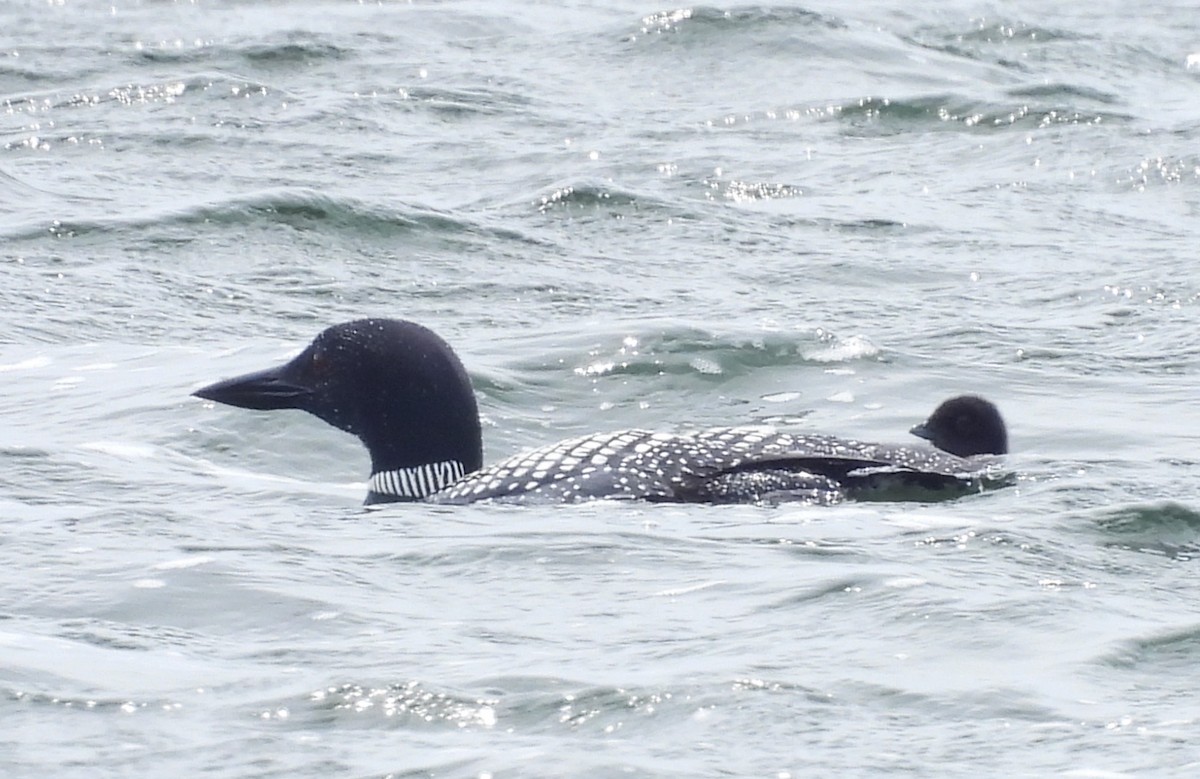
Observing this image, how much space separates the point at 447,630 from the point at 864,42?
11411 mm

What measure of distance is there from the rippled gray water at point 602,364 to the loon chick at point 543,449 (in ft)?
0.41

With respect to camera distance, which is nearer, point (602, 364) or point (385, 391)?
point (385, 391)

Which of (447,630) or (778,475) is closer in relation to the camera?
(447,630)

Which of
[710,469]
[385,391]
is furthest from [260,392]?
[710,469]

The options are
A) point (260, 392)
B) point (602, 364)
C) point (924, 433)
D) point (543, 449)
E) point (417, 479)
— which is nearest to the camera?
point (543, 449)

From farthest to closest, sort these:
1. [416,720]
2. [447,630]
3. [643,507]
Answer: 1. [643,507]
2. [447,630]
3. [416,720]


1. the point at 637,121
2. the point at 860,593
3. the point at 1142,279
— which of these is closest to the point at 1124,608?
the point at 860,593

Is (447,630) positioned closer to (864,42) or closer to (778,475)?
(778,475)

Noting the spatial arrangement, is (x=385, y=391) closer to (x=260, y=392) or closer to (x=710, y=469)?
(x=260, y=392)

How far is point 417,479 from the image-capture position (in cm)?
766

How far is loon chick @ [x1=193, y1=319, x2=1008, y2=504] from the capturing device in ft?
22.7

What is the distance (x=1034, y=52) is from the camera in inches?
636

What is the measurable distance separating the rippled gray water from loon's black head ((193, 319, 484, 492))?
247mm

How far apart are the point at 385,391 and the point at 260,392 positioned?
1.21 ft
